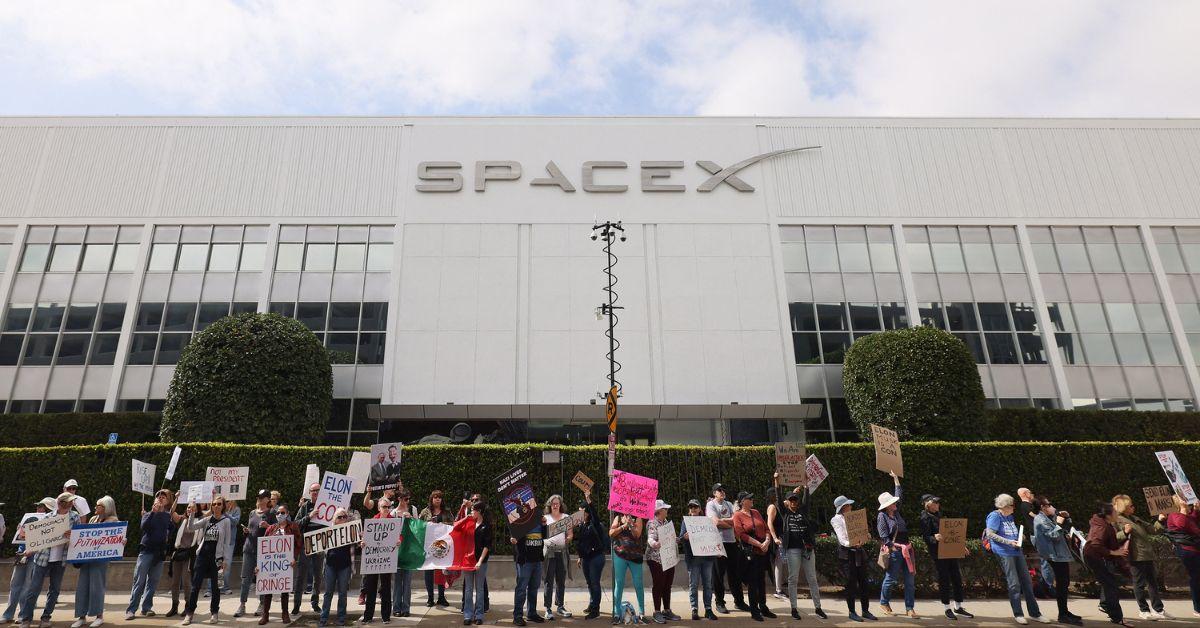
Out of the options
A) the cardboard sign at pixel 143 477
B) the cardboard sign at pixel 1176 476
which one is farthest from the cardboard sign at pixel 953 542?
the cardboard sign at pixel 143 477

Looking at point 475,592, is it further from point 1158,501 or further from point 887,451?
point 1158,501

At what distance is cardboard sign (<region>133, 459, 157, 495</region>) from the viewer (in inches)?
503

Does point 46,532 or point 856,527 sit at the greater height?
point 46,532

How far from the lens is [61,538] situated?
9727 mm

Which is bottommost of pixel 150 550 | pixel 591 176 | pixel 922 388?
pixel 150 550

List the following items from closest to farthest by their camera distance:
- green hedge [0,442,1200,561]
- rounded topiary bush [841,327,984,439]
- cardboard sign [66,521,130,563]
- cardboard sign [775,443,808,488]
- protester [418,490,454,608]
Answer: cardboard sign [66,521,130,563], protester [418,490,454,608], cardboard sign [775,443,808,488], green hedge [0,442,1200,561], rounded topiary bush [841,327,984,439]

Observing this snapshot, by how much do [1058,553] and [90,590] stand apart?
1596 centimetres

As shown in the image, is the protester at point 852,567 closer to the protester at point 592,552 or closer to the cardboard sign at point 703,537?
the cardboard sign at point 703,537

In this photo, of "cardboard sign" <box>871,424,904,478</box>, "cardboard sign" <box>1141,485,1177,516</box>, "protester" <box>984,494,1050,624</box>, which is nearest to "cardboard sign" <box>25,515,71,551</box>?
"cardboard sign" <box>871,424,904,478</box>

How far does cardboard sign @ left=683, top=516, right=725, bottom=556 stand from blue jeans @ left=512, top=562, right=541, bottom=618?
2.59 meters

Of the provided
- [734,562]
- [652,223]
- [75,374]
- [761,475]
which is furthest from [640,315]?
[75,374]

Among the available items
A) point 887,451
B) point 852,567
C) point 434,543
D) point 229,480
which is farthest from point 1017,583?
point 229,480

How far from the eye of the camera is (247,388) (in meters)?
18.1

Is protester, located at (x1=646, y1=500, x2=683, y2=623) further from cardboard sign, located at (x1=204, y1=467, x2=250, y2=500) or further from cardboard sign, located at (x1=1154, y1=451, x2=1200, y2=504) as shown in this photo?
cardboard sign, located at (x1=1154, y1=451, x2=1200, y2=504)
